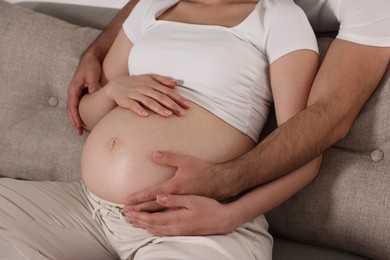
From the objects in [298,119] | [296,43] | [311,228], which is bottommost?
[311,228]

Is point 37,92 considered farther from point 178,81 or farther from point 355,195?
point 355,195

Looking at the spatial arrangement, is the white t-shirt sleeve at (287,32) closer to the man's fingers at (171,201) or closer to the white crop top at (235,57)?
the white crop top at (235,57)

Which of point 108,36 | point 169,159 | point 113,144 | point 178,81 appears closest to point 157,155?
point 169,159

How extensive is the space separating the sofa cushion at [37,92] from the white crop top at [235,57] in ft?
1.42

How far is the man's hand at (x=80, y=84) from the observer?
1841 millimetres

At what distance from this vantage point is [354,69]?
1510 millimetres

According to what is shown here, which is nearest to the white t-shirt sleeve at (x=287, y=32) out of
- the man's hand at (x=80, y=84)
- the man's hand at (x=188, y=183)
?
the man's hand at (x=188, y=183)

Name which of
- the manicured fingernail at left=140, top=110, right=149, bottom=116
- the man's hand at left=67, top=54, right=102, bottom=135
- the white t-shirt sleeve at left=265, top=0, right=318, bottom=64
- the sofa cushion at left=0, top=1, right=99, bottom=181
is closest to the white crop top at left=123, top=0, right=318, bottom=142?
the white t-shirt sleeve at left=265, top=0, right=318, bottom=64

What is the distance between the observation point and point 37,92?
6.70 feet

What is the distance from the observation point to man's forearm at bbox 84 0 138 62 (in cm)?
194

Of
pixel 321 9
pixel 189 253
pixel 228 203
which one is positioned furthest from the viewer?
pixel 321 9

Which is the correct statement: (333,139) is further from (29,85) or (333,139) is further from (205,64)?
(29,85)

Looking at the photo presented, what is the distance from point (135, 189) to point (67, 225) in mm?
209

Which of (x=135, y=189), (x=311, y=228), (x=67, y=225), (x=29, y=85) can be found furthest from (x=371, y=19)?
(x=29, y=85)
